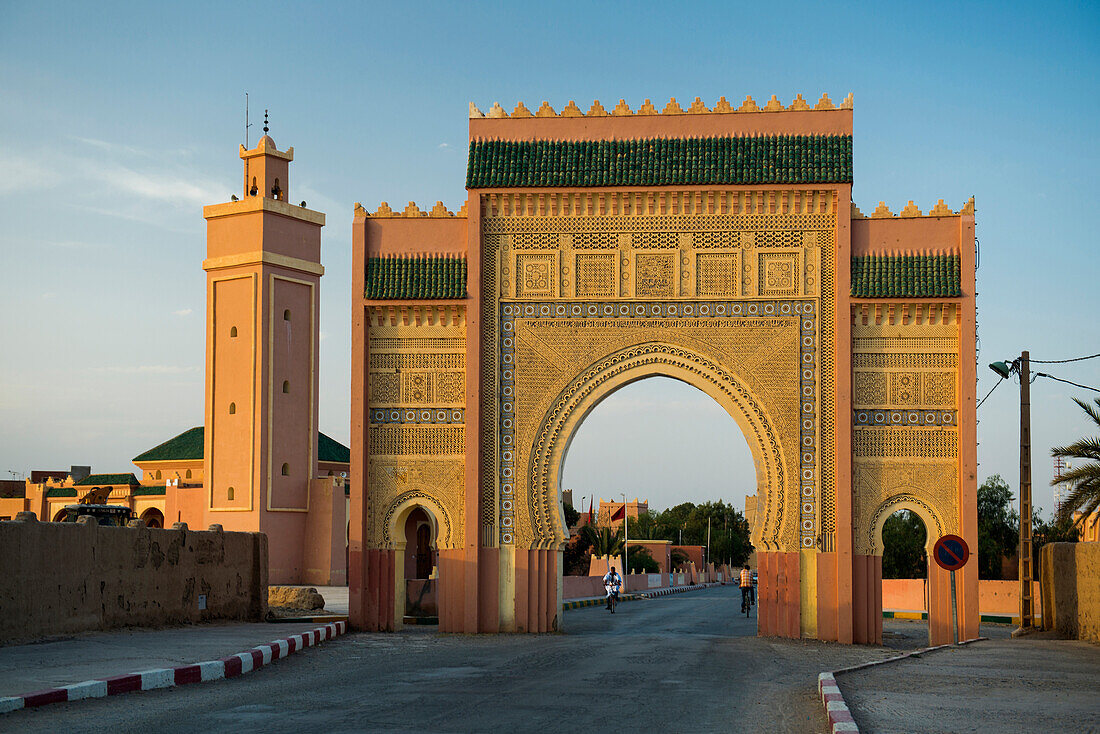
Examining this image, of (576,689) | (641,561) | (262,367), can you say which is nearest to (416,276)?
(576,689)

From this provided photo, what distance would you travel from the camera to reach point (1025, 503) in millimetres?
21344

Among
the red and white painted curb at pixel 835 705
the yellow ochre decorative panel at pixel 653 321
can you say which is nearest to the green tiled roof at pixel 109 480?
the yellow ochre decorative panel at pixel 653 321

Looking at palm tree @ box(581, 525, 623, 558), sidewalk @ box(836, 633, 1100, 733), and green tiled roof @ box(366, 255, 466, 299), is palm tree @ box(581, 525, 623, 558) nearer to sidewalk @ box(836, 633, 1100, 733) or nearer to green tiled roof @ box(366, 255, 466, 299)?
green tiled roof @ box(366, 255, 466, 299)

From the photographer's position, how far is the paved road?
8.16 m

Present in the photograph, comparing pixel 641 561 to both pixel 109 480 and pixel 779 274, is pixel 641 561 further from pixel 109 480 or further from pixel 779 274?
pixel 779 274

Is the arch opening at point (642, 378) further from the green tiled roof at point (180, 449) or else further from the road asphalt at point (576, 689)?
the green tiled roof at point (180, 449)

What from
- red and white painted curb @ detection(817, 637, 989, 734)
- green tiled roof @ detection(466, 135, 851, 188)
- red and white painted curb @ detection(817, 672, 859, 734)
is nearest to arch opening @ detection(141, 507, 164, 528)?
green tiled roof @ detection(466, 135, 851, 188)

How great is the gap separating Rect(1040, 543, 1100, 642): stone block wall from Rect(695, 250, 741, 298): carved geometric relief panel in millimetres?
6365

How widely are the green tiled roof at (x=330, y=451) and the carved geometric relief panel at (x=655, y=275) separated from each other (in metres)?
28.0

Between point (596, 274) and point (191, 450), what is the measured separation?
32309 millimetres

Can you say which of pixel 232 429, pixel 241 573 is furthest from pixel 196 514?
pixel 241 573

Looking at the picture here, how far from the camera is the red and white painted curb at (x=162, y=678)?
8695 mm

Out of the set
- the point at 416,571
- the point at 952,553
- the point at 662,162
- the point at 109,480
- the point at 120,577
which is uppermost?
the point at 662,162

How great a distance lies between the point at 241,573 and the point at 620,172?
29.0 ft
